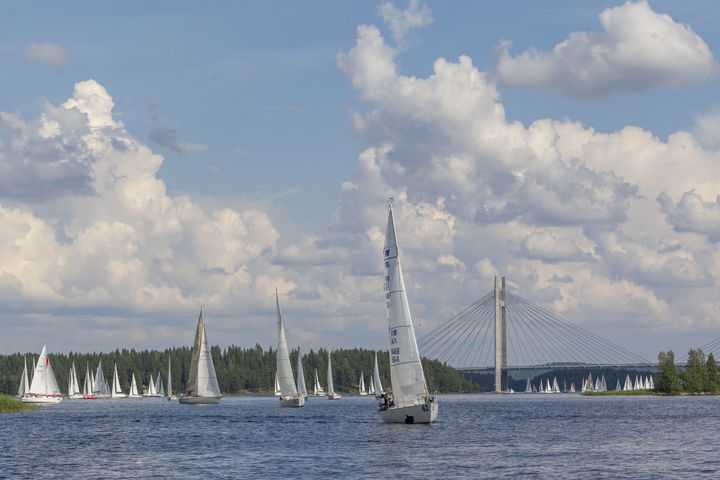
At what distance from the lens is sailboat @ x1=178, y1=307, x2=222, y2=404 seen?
490 ft

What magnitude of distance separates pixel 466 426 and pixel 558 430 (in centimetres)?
902

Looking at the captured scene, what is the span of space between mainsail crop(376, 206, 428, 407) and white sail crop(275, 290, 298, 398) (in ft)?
197

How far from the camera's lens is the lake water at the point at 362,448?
59.8m

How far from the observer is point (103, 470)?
202 ft

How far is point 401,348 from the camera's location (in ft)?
273

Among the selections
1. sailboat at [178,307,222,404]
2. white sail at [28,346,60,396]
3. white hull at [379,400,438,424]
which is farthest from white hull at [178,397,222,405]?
white hull at [379,400,438,424]

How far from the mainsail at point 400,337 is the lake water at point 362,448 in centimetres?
313

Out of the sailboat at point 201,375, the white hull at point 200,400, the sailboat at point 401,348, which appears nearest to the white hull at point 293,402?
the sailboat at point 201,375

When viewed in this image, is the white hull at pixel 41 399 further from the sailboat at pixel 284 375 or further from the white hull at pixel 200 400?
the sailboat at pixel 284 375

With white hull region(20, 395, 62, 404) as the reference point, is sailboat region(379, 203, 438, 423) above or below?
above

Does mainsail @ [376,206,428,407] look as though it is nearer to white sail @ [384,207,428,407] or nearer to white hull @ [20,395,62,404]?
white sail @ [384,207,428,407]

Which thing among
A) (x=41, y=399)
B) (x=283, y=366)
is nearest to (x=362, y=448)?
(x=283, y=366)

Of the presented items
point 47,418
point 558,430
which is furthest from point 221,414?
point 558,430

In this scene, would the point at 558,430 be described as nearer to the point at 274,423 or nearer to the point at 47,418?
the point at 274,423
